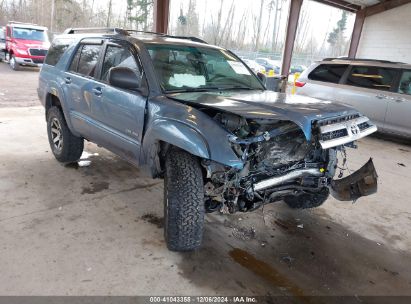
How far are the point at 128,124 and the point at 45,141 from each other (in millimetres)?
2953

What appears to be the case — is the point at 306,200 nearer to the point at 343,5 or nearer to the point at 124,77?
the point at 124,77

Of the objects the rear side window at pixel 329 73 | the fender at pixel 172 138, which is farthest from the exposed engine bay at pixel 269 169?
the rear side window at pixel 329 73

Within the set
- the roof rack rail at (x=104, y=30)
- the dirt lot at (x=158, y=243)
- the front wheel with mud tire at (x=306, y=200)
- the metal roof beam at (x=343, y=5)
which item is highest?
the metal roof beam at (x=343, y=5)

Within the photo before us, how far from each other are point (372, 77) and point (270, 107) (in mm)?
5797

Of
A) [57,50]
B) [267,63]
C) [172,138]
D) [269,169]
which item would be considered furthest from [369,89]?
[267,63]

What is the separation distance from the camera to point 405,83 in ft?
23.2

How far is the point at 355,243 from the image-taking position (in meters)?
3.31

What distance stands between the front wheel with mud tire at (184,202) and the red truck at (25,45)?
1455 cm

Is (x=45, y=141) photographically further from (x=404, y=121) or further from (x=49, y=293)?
(x=404, y=121)

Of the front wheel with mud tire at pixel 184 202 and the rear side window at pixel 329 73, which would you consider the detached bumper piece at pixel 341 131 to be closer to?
the front wheel with mud tire at pixel 184 202

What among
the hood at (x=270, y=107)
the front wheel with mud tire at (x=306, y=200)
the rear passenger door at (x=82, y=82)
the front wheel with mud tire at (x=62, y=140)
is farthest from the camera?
the front wheel with mud tire at (x=62, y=140)

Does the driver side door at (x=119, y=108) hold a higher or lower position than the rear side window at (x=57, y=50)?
lower

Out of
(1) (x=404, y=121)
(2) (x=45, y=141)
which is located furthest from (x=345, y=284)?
(1) (x=404, y=121)

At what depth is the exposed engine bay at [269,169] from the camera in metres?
2.65
